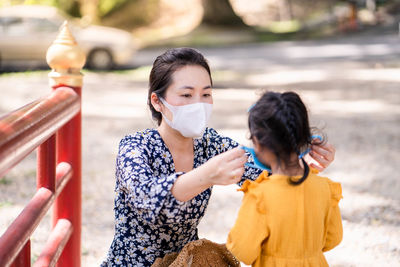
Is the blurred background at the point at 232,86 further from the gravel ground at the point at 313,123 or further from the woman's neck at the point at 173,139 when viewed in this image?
the woman's neck at the point at 173,139

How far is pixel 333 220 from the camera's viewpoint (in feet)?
6.43

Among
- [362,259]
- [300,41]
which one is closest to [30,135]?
[362,259]

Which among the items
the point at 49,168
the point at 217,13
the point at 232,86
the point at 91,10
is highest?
the point at 49,168

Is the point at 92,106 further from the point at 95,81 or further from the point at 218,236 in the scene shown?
the point at 218,236

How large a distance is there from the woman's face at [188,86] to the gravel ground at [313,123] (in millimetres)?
281

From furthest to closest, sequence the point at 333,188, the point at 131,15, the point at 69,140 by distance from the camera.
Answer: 1. the point at 131,15
2. the point at 69,140
3. the point at 333,188

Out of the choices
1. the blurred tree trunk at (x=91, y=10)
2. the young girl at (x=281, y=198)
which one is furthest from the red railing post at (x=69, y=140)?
the blurred tree trunk at (x=91, y=10)

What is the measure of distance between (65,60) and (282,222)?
164cm

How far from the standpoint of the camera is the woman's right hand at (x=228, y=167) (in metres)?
1.81

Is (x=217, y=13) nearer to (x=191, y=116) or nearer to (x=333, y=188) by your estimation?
(x=191, y=116)

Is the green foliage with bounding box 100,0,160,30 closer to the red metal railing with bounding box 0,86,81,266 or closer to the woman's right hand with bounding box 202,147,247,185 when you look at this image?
the red metal railing with bounding box 0,86,81,266

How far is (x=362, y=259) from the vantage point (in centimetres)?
399

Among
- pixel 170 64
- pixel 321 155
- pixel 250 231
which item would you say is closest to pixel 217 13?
pixel 170 64

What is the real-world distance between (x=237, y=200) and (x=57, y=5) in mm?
20949
